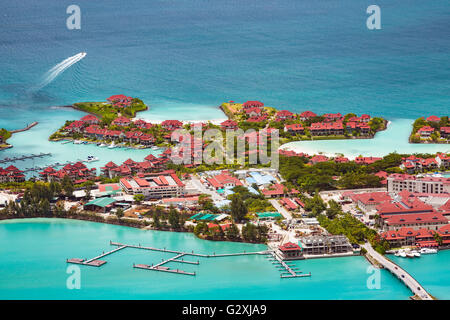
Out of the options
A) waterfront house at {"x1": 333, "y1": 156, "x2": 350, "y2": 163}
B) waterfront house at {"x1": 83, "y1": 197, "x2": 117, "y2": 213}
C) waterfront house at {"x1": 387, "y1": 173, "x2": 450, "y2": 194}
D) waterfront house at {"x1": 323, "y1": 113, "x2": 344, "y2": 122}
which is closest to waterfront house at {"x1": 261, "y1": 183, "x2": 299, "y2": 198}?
waterfront house at {"x1": 387, "y1": 173, "x2": 450, "y2": 194}

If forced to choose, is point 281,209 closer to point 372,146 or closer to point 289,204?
point 289,204

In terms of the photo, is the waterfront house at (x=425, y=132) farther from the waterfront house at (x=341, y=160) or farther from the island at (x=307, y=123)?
the waterfront house at (x=341, y=160)

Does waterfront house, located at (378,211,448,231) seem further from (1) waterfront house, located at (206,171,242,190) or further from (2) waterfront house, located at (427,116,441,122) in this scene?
(2) waterfront house, located at (427,116,441,122)

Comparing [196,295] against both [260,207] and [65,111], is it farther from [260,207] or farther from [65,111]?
[65,111]

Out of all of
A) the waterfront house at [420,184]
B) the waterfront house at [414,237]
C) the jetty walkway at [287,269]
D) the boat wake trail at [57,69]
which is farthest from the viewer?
the boat wake trail at [57,69]

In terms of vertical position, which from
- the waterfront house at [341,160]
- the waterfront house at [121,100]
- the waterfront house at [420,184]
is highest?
the waterfront house at [121,100]

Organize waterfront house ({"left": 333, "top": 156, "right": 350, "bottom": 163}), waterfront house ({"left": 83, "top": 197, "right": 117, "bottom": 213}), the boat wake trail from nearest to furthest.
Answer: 1. waterfront house ({"left": 83, "top": 197, "right": 117, "bottom": 213})
2. waterfront house ({"left": 333, "top": 156, "right": 350, "bottom": 163})
3. the boat wake trail

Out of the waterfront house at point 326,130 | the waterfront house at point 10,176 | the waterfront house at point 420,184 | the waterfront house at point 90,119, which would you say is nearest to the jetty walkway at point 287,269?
the waterfront house at point 420,184
